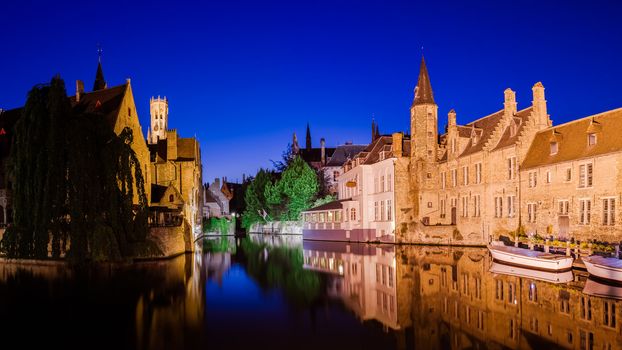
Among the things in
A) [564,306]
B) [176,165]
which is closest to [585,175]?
[564,306]

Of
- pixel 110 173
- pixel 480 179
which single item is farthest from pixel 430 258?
pixel 110 173

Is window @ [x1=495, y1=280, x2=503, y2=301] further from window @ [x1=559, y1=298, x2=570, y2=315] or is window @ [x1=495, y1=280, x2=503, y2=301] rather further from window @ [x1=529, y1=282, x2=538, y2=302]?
window @ [x1=559, y1=298, x2=570, y2=315]

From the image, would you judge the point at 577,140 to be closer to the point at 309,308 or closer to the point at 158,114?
the point at 309,308

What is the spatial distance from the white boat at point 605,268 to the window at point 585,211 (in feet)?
A: 32.3

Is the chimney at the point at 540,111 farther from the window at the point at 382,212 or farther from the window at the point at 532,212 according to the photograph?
the window at the point at 382,212

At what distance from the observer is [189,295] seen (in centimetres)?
2080

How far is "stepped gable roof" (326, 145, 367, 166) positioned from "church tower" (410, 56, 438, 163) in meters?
44.4

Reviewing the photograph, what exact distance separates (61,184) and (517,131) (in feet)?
105

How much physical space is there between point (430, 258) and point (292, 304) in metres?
17.5

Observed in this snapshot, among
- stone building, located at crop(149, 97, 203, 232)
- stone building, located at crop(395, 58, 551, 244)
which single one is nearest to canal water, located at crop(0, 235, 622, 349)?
stone building, located at crop(395, 58, 551, 244)

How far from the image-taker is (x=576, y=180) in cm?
3366

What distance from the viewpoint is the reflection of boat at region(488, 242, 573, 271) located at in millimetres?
26062

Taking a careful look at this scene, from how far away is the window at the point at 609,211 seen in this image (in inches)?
1208

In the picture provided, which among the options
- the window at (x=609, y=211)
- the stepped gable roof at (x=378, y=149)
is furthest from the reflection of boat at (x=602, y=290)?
the stepped gable roof at (x=378, y=149)
